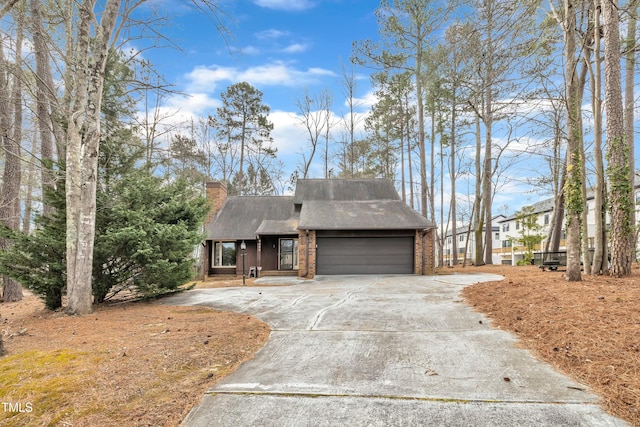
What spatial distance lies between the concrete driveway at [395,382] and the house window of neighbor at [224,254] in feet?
39.6

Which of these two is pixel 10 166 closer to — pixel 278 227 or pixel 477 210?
pixel 278 227

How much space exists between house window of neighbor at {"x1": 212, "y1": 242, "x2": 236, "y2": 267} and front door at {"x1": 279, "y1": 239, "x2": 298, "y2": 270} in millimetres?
2526

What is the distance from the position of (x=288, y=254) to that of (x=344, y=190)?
4.47 m

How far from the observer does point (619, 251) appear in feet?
23.9

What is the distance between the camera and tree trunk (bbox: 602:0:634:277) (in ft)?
23.7

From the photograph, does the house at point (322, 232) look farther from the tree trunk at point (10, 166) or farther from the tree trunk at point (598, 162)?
the tree trunk at point (10, 166)

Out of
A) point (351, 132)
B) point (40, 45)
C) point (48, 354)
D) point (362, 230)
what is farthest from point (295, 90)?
point (48, 354)

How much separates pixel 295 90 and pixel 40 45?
16904mm

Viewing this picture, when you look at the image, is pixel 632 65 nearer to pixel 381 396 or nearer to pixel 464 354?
pixel 464 354

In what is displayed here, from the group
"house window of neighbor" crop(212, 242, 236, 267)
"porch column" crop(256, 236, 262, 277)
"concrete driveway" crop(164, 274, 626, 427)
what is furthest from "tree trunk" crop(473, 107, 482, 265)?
"concrete driveway" crop(164, 274, 626, 427)

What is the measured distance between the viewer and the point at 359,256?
1396 cm

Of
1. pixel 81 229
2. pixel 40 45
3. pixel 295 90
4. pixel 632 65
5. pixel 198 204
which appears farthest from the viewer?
pixel 295 90

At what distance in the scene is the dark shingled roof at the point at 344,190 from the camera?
17484 mm

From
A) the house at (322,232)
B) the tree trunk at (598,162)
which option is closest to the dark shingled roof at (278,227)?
the house at (322,232)
